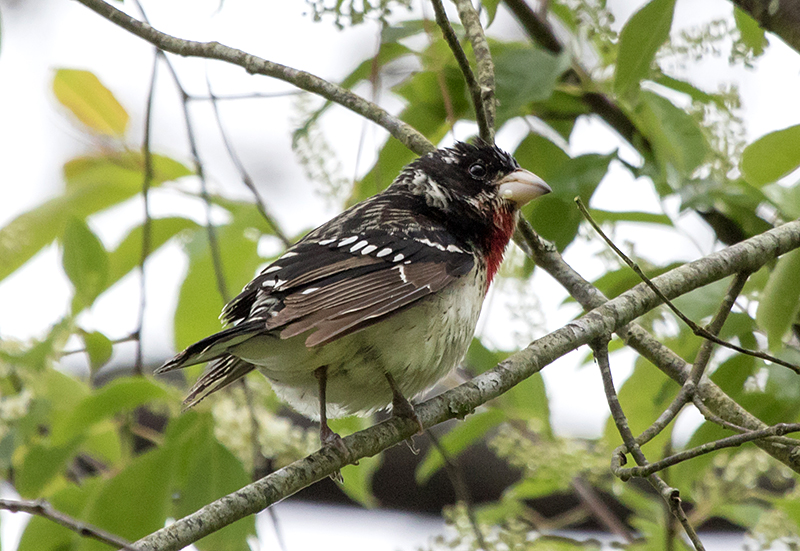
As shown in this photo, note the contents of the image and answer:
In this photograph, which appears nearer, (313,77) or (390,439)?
(390,439)

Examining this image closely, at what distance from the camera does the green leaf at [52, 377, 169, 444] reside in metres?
2.79

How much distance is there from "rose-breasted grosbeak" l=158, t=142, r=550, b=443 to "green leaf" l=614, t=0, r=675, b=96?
1.57ft

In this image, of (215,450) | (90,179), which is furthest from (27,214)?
(215,450)

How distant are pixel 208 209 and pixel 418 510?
2942mm

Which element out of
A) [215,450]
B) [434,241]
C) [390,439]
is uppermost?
[434,241]

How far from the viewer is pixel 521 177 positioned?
302 cm

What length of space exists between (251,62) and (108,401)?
1198 millimetres

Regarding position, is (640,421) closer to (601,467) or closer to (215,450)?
(601,467)

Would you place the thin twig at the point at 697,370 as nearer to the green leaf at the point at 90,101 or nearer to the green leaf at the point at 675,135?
the green leaf at the point at 675,135

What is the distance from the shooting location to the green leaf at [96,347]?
3.03 m

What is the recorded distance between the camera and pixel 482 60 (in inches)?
108

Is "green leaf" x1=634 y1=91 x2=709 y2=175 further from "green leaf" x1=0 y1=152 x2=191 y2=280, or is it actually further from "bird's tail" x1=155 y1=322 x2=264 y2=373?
"green leaf" x1=0 y1=152 x2=191 y2=280

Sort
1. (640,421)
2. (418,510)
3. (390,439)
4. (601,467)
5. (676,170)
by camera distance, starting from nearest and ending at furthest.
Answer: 1. (390,439)
2. (676,170)
3. (640,421)
4. (601,467)
5. (418,510)

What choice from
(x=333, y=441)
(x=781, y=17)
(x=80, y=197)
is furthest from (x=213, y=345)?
(x=781, y=17)
